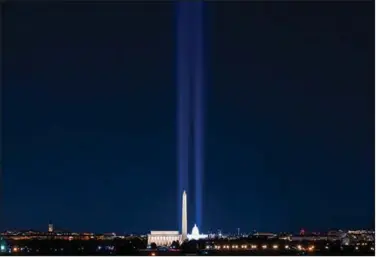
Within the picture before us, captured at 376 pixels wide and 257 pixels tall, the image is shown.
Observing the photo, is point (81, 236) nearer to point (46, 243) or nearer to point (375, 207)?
point (46, 243)

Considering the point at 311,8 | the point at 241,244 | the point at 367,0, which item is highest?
the point at 311,8

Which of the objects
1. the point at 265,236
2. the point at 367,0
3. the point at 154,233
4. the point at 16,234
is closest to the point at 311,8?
the point at 367,0

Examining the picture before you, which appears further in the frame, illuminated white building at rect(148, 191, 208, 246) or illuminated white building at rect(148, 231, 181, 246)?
illuminated white building at rect(148, 231, 181, 246)

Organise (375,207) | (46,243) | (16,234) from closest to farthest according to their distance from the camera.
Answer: (375,207) < (16,234) < (46,243)

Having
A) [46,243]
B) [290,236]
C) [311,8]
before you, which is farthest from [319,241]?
[311,8]

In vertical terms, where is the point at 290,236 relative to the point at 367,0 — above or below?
below

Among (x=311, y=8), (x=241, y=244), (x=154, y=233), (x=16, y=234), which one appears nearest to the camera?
(x=311, y=8)

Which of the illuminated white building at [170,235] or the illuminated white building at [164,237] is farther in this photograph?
the illuminated white building at [164,237]

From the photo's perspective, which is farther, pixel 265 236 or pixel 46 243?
pixel 265 236

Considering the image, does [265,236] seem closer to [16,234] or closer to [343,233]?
[343,233]

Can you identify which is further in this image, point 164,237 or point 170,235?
point 170,235
